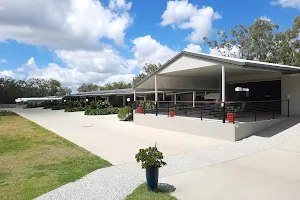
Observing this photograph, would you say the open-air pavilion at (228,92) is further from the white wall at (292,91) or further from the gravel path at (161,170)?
the gravel path at (161,170)

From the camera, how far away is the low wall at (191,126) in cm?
959

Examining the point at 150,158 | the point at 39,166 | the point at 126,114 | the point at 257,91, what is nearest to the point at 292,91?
the point at 257,91

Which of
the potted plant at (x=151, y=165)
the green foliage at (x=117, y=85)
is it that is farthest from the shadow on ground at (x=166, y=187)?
the green foliage at (x=117, y=85)

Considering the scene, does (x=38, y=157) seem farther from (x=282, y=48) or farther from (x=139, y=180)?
(x=282, y=48)

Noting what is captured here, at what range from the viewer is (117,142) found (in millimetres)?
9852

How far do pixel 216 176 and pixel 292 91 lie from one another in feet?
29.6

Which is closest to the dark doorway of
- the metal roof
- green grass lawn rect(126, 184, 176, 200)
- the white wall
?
the white wall

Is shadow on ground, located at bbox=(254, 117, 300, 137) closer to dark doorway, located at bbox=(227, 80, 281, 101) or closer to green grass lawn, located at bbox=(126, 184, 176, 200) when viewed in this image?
dark doorway, located at bbox=(227, 80, 281, 101)

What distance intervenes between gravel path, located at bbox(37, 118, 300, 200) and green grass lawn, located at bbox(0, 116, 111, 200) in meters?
0.43

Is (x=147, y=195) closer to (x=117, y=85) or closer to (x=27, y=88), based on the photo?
(x=117, y=85)

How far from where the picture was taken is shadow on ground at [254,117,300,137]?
9.66 m

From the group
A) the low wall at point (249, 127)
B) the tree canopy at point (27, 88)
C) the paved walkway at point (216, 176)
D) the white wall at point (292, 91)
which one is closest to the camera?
the paved walkway at point (216, 176)

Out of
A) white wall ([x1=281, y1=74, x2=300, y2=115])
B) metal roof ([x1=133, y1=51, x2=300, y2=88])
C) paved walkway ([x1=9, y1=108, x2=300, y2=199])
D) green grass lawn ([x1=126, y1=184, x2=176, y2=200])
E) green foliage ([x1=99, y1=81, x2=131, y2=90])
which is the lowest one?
paved walkway ([x1=9, y1=108, x2=300, y2=199])

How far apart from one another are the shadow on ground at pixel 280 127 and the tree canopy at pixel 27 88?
66620mm
